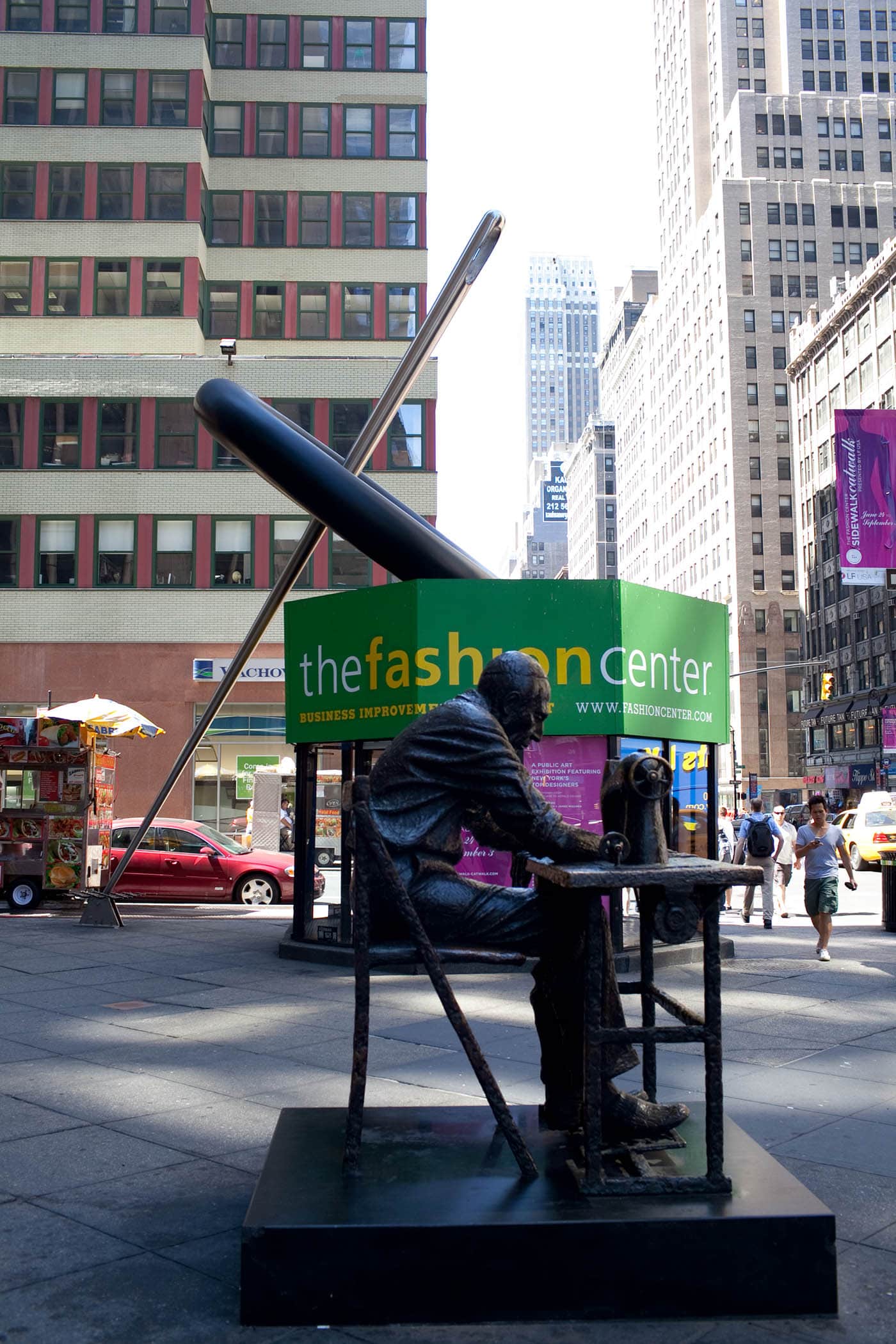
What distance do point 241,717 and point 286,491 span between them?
23.8 meters

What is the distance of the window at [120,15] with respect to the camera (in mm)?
38250

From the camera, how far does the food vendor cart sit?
1938 cm

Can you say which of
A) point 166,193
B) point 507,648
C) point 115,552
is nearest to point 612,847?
point 507,648

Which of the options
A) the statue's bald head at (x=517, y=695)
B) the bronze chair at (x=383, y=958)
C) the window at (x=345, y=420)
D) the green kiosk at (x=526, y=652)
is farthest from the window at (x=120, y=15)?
the bronze chair at (x=383, y=958)

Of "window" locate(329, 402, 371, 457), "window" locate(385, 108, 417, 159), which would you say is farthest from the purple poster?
"window" locate(385, 108, 417, 159)

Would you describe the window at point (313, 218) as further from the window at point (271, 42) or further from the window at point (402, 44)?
the window at point (402, 44)

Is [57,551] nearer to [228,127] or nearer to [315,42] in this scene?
[228,127]

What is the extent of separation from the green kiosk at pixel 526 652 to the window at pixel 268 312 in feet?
89.2

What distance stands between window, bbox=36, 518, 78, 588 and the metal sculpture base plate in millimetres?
31987

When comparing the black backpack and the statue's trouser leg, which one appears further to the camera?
the black backpack

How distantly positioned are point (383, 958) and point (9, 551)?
32343 millimetres

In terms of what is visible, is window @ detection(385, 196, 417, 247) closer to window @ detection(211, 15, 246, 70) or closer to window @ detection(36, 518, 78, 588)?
window @ detection(211, 15, 246, 70)

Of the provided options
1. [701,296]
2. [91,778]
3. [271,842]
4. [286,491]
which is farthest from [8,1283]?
[701,296]

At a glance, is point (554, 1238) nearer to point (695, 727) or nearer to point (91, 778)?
point (695, 727)
